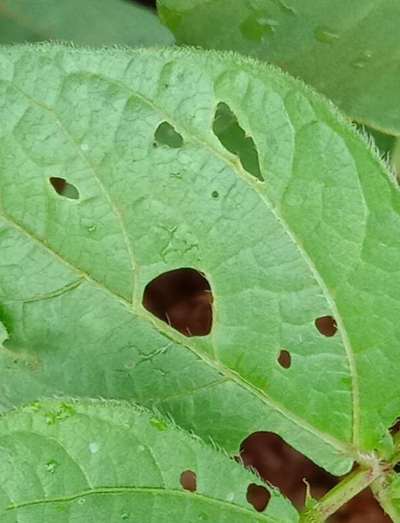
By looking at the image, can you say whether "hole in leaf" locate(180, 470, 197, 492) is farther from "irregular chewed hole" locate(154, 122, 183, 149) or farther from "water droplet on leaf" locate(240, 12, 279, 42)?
"water droplet on leaf" locate(240, 12, 279, 42)

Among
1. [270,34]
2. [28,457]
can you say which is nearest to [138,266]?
[28,457]

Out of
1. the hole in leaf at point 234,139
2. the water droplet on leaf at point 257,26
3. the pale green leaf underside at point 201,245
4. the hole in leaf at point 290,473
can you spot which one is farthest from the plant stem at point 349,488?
the hole in leaf at point 290,473

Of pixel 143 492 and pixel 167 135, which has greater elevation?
pixel 167 135

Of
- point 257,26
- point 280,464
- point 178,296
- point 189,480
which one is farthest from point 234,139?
point 280,464

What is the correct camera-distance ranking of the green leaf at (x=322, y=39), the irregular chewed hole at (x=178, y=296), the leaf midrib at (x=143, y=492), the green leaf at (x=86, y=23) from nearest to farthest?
the leaf midrib at (x=143, y=492)
the green leaf at (x=322, y=39)
the green leaf at (x=86, y=23)
the irregular chewed hole at (x=178, y=296)

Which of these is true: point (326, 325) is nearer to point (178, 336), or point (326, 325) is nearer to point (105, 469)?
point (178, 336)

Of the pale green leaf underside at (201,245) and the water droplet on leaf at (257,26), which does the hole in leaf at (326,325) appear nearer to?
the pale green leaf underside at (201,245)

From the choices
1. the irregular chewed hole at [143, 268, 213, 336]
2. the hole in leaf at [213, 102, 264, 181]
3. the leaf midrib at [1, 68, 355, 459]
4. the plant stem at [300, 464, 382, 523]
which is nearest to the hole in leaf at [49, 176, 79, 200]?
the leaf midrib at [1, 68, 355, 459]
